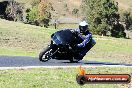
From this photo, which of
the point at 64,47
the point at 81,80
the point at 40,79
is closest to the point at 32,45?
the point at 40,79

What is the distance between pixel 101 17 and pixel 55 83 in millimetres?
106711

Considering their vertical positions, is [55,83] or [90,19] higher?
[55,83]

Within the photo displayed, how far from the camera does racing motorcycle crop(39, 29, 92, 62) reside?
8336mm

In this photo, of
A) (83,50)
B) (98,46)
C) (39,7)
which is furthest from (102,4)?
(83,50)

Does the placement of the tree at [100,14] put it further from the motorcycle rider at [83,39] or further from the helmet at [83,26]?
the helmet at [83,26]

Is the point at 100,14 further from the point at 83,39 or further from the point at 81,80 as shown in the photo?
the point at 81,80

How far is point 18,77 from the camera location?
1538 cm

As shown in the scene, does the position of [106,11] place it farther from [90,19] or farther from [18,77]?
[18,77]

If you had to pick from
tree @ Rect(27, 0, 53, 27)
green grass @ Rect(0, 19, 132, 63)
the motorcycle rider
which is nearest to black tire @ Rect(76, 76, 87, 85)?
the motorcycle rider

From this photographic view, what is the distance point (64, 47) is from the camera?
8.92 metres

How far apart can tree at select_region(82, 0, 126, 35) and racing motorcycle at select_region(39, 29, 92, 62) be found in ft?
352

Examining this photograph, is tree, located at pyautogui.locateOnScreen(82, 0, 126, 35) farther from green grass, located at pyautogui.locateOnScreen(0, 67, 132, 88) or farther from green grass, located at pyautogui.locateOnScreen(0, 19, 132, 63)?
green grass, located at pyautogui.locateOnScreen(0, 67, 132, 88)

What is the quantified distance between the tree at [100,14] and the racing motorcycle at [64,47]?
352 ft

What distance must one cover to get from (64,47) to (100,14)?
113m
